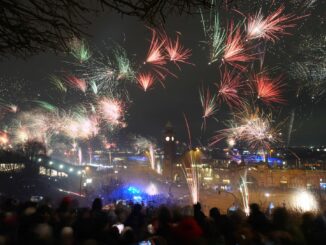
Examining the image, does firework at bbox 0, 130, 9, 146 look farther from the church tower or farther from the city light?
the city light

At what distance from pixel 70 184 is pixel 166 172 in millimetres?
34204

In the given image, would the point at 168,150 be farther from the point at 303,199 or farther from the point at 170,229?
the point at 170,229

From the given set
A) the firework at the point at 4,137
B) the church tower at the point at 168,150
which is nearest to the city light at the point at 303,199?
the church tower at the point at 168,150

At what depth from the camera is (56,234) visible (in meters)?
5.46

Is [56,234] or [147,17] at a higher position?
[147,17]

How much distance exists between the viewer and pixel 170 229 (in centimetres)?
560

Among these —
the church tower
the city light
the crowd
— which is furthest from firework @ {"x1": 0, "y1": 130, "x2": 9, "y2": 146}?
the crowd

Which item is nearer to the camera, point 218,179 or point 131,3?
point 131,3

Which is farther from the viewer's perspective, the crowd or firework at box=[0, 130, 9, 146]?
firework at box=[0, 130, 9, 146]

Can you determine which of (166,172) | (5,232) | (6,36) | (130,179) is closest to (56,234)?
(5,232)

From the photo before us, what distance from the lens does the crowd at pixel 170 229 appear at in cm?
490

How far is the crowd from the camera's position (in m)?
4.90

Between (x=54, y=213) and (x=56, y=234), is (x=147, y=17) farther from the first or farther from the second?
(x=54, y=213)

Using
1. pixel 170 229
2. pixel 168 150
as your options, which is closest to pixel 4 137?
pixel 168 150
